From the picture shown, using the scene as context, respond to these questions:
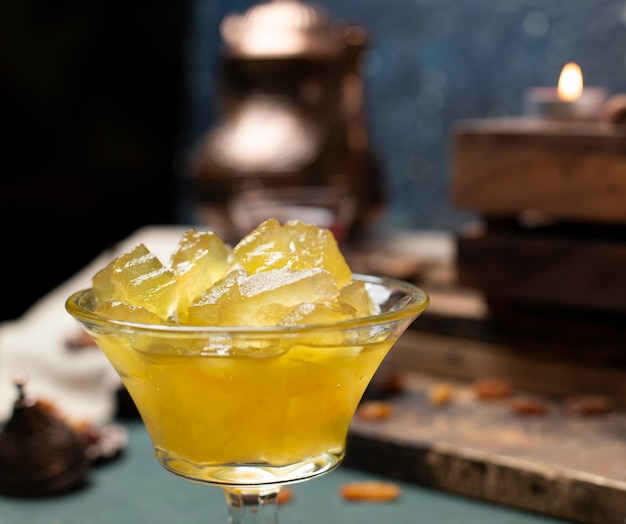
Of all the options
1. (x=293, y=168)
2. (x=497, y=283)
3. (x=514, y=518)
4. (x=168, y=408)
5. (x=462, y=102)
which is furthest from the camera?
(x=462, y=102)

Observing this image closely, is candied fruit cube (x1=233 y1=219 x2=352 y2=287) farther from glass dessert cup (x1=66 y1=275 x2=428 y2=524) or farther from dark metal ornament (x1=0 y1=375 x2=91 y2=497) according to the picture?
dark metal ornament (x1=0 y1=375 x2=91 y2=497)

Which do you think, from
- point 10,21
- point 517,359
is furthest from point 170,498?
point 10,21

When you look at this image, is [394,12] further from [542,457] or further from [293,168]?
[542,457]

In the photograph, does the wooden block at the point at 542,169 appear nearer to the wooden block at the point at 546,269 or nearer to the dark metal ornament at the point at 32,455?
the wooden block at the point at 546,269

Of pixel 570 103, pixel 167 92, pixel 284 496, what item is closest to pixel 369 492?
pixel 284 496

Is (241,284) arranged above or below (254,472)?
above

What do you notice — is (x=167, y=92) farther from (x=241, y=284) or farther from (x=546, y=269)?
(x=241, y=284)

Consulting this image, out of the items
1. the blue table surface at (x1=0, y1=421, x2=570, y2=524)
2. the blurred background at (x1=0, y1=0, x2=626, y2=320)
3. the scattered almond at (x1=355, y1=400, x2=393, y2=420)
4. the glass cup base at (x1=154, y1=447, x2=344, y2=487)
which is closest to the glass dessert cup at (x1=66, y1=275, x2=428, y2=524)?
the glass cup base at (x1=154, y1=447, x2=344, y2=487)
